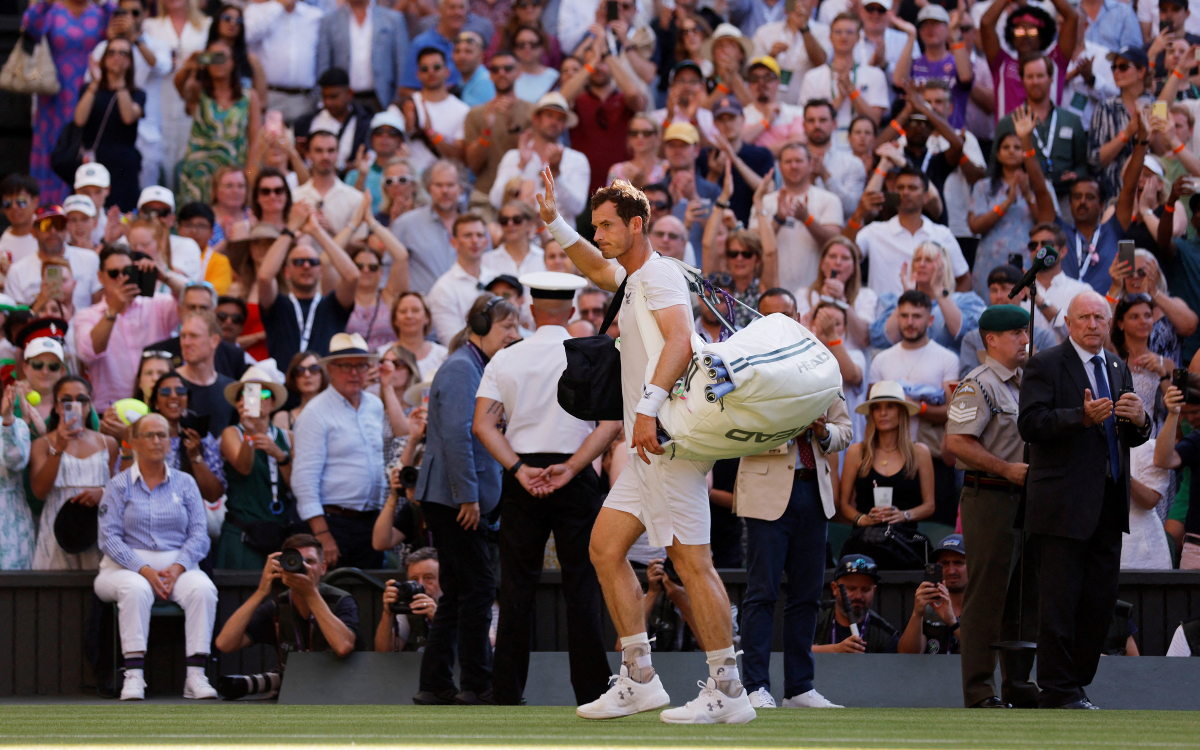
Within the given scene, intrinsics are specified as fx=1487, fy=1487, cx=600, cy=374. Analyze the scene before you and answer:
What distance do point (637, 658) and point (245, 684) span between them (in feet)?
10.6

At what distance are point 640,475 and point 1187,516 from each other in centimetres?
441

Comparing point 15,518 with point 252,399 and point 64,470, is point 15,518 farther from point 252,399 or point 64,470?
point 252,399

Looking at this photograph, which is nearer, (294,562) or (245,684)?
(294,562)

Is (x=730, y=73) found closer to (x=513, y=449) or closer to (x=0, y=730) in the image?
(x=513, y=449)

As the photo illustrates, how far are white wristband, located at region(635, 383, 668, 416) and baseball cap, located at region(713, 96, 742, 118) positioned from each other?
23.8 ft

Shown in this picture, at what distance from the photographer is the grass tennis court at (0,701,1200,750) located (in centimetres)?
459

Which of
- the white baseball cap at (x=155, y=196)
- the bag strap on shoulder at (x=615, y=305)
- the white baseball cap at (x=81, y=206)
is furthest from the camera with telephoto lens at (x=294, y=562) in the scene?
the white baseball cap at (x=81, y=206)

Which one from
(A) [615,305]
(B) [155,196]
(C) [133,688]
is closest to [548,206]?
(A) [615,305]

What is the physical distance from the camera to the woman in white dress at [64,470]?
349 inches

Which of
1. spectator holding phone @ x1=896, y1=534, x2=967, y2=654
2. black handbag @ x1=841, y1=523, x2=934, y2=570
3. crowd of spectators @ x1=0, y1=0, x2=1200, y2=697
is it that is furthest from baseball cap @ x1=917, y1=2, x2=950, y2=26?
spectator holding phone @ x1=896, y1=534, x2=967, y2=654

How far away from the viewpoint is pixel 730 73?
1323 cm

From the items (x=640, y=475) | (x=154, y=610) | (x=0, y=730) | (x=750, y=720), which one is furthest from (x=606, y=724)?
(x=154, y=610)

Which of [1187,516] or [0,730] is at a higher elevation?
[1187,516]

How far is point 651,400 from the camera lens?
534 cm
